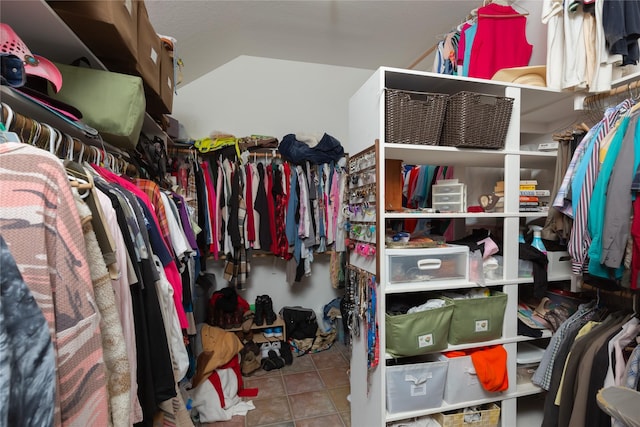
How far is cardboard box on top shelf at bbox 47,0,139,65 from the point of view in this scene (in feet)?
3.01

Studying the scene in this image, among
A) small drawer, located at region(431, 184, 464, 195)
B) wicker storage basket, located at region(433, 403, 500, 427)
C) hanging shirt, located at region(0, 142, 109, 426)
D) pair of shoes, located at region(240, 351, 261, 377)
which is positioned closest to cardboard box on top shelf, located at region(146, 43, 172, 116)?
hanging shirt, located at region(0, 142, 109, 426)

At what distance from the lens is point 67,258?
541mm

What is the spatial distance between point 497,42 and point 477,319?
5.08ft

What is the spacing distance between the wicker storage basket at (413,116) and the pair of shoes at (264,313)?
1.98m

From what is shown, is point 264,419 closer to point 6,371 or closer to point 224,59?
point 6,371

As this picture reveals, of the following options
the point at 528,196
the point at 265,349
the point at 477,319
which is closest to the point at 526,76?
the point at 528,196

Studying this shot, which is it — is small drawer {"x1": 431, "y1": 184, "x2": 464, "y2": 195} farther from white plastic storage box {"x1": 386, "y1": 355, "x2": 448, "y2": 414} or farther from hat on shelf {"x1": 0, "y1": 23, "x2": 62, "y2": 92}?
hat on shelf {"x1": 0, "y1": 23, "x2": 62, "y2": 92}

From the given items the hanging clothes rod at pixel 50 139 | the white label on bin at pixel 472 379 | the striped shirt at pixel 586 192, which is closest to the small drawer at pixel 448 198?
the striped shirt at pixel 586 192

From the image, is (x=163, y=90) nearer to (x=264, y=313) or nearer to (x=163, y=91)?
(x=163, y=91)

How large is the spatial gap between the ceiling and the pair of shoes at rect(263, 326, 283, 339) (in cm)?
239

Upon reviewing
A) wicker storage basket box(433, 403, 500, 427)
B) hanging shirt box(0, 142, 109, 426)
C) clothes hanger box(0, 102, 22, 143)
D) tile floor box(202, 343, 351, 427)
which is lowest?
tile floor box(202, 343, 351, 427)

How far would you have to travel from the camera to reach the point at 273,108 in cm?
291

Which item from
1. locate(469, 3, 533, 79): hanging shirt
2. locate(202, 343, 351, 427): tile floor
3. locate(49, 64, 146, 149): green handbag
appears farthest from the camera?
locate(202, 343, 351, 427): tile floor

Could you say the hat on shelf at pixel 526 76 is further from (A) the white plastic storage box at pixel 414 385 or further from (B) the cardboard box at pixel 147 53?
(B) the cardboard box at pixel 147 53
